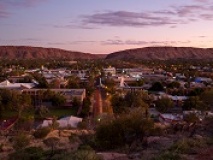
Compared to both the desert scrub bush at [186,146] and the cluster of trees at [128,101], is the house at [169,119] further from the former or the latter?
the desert scrub bush at [186,146]

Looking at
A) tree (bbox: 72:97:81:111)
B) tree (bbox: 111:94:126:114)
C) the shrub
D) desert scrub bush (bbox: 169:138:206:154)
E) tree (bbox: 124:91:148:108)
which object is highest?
desert scrub bush (bbox: 169:138:206:154)

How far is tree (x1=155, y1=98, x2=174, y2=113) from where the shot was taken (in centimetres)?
3516

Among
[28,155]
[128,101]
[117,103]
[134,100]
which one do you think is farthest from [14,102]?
[28,155]

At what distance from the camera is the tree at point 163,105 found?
3516 cm

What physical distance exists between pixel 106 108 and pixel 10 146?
1690 cm

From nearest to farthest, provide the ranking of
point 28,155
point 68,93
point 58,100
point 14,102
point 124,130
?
point 28,155
point 124,130
point 14,102
point 58,100
point 68,93

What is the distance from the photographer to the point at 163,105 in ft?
116

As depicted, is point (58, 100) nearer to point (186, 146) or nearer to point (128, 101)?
point (128, 101)

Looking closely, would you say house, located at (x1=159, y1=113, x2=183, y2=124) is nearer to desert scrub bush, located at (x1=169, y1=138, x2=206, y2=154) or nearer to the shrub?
desert scrub bush, located at (x1=169, y1=138, x2=206, y2=154)

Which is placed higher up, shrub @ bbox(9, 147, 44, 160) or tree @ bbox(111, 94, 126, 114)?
shrub @ bbox(9, 147, 44, 160)

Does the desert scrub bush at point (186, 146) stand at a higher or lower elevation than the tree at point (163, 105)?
higher

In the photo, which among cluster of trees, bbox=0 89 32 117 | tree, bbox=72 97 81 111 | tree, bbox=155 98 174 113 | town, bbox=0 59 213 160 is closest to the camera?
town, bbox=0 59 213 160

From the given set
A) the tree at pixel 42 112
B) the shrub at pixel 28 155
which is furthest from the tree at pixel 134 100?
the shrub at pixel 28 155

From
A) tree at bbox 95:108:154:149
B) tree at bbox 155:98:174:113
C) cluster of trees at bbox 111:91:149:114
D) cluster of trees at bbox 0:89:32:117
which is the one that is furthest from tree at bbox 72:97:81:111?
tree at bbox 95:108:154:149
